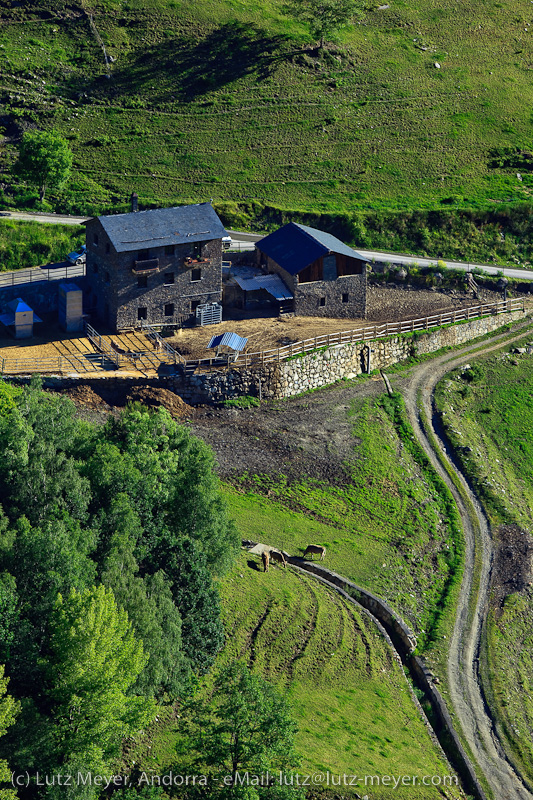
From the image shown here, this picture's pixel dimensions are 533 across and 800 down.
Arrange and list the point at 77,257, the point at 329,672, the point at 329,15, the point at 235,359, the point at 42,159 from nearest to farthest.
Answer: the point at 329,672, the point at 235,359, the point at 77,257, the point at 42,159, the point at 329,15

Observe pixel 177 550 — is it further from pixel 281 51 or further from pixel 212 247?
pixel 281 51

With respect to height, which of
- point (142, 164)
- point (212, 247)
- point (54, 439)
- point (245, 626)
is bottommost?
point (245, 626)

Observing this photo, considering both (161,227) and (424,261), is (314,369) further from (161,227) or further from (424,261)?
(424,261)

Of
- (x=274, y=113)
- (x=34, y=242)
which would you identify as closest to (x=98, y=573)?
(x=34, y=242)

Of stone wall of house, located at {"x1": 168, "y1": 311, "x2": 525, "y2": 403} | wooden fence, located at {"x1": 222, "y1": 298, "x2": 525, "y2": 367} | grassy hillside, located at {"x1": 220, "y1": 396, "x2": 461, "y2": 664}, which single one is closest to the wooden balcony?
wooden fence, located at {"x1": 222, "y1": 298, "x2": 525, "y2": 367}

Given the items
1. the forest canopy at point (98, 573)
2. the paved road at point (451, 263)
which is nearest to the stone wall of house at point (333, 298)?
the paved road at point (451, 263)

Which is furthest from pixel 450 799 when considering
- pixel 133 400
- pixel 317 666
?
pixel 133 400
